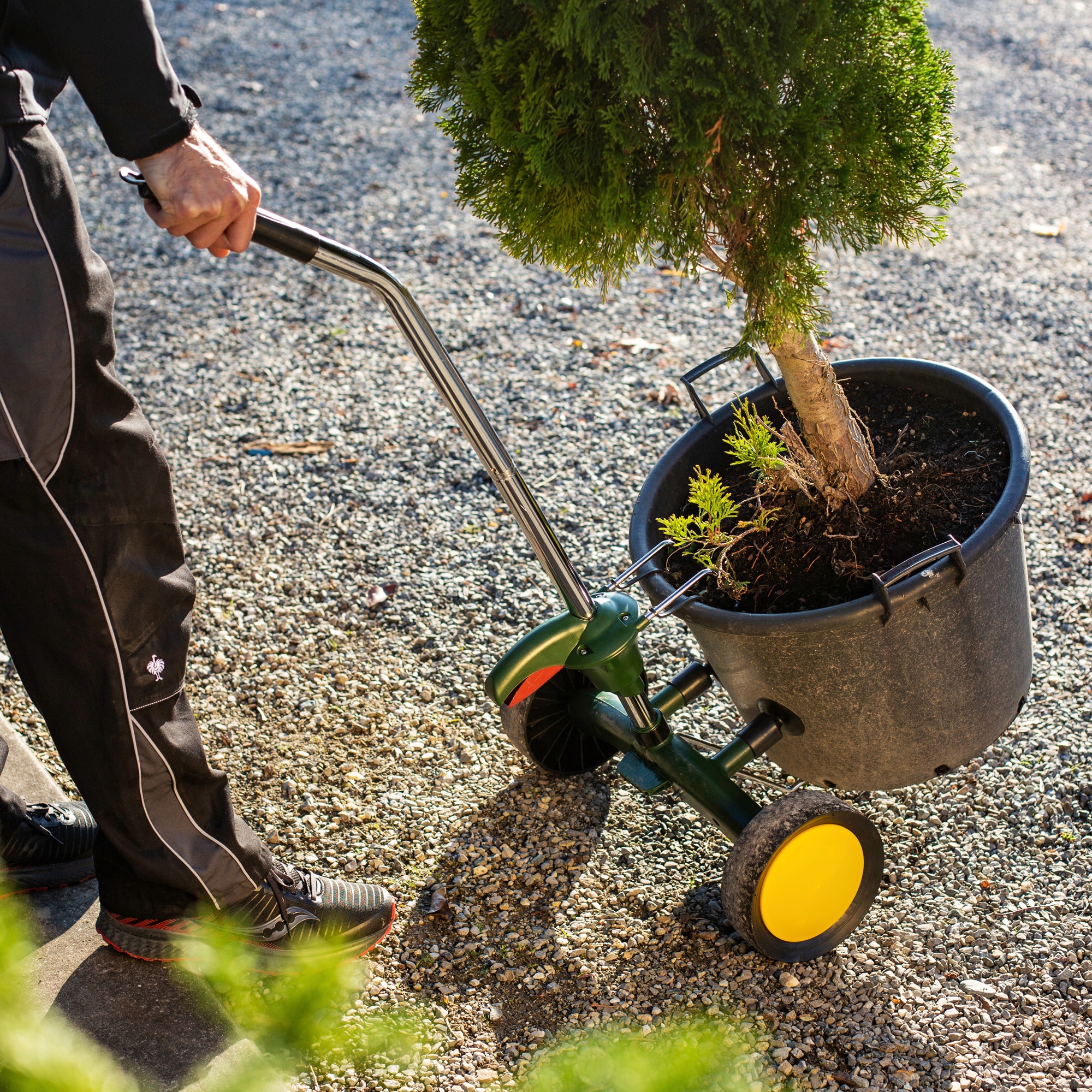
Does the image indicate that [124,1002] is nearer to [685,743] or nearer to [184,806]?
[184,806]

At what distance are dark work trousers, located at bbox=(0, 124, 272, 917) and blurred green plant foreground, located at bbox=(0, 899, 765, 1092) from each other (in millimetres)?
1242

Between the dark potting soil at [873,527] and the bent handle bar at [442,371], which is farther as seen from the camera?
the dark potting soil at [873,527]

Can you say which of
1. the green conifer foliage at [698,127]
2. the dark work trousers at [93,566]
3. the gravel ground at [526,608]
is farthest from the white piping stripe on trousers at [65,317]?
the gravel ground at [526,608]

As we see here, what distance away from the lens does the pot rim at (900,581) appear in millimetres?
1787

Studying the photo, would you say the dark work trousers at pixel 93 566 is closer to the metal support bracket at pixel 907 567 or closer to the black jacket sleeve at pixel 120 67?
the black jacket sleeve at pixel 120 67

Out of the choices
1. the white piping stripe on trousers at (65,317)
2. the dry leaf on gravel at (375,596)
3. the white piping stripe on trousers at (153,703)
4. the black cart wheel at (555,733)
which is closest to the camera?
the white piping stripe on trousers at (65,317)

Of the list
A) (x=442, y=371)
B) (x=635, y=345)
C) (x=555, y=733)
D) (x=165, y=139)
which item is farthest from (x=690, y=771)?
(x=635, y=345)

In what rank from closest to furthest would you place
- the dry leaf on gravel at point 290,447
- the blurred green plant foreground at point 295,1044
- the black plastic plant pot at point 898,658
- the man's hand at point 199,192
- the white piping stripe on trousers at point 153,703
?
the blurred green plant foreground at point 295,1044 → the man's hand at point 199,192 → the white piping stripe on trousers at point 153,703 → the black plastic plant pot at point 898,658 → the dry leaf on gravel at point 290,447

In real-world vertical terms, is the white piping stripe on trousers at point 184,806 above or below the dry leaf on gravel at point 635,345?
above

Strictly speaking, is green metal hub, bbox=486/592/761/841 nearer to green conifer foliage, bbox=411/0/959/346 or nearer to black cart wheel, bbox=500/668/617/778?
black cart wheel, bbox=500/668/617/778

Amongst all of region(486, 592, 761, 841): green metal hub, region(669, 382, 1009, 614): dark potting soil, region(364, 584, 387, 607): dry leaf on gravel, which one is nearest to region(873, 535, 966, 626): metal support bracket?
region(669, 382, 1009, 614): dark potting soil

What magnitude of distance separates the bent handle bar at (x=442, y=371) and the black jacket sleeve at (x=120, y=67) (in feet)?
0.62

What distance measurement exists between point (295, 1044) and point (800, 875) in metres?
1.66

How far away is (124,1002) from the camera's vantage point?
6.32ft
